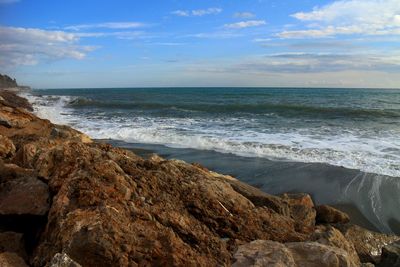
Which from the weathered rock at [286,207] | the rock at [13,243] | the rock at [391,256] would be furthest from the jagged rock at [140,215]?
the rock at [391,256]

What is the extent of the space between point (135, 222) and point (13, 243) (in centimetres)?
113

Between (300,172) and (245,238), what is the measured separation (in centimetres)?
666

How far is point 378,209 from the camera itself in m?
8.00

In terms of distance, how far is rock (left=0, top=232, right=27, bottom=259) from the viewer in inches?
138

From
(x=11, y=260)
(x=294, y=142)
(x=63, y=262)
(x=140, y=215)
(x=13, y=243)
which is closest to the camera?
(x=63, y=262)

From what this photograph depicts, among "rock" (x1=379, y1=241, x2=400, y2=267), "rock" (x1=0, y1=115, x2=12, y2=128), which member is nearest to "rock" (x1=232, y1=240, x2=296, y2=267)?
"rock" (x1=379, y1=241, x2=400, y2=267)

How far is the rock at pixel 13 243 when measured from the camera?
349 cm

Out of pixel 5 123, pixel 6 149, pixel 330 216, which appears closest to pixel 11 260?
pixel 6 149

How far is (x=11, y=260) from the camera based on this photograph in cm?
316

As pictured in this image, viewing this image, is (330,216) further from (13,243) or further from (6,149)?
(6,149)

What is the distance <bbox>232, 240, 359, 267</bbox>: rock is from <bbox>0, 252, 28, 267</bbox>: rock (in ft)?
5.33

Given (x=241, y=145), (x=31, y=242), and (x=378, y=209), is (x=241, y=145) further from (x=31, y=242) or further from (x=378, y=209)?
(x=31, y=242)

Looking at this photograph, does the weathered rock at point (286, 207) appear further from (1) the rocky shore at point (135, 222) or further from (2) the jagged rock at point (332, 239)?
(1) the rocky shore at point (135, 222)

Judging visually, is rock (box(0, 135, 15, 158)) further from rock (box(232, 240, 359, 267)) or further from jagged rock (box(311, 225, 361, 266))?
jagged rock (box(311, 225, 361, 266))
